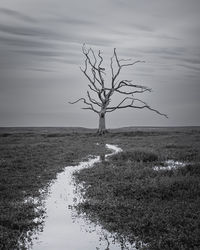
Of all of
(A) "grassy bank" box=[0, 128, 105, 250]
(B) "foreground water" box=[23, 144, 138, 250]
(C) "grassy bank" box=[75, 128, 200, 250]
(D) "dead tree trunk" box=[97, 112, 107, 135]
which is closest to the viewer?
(B) "foreground water" box=[23, 144, 138, 250]

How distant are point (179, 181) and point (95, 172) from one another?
470cm

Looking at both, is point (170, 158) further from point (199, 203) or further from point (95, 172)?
point (199, 203)

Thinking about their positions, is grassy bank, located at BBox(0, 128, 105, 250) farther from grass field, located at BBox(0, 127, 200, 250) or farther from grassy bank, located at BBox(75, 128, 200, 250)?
grassy bank, located at BBox(75, 128, 200, 250)

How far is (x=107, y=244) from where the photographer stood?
22.1 ft

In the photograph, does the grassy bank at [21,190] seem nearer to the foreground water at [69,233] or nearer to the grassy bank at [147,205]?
the foreground water at [69,233]

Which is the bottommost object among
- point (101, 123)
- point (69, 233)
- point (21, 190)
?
point (69, 233)

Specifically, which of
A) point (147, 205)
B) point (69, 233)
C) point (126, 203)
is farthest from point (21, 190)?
point (147, 205)

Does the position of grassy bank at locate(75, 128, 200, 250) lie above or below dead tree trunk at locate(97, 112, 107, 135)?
below

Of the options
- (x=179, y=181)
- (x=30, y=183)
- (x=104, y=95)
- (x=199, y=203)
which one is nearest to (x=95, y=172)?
(x=30, y=183)

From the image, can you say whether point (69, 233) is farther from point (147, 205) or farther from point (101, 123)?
point (101, 123)

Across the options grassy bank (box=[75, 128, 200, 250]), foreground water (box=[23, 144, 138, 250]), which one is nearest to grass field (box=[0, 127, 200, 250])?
grassy bank (box=[75, 128, 200, 250])

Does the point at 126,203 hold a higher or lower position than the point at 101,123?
lower

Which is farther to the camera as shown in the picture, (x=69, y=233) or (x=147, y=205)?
(x=147, y=205)

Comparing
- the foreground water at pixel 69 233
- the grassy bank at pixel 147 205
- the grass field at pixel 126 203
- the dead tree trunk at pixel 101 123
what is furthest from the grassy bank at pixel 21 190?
the dead tree trunk at pixel 101 123
